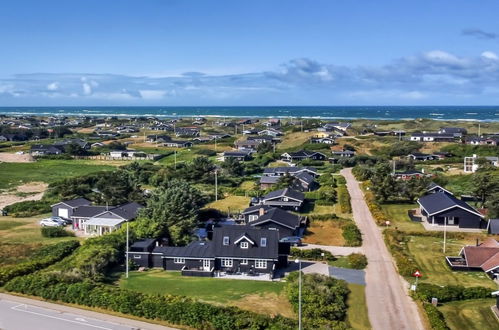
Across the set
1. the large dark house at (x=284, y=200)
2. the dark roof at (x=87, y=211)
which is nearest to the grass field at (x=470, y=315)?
the large dark house at (x=284, y=200)

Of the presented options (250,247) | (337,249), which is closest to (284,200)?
(337,249)

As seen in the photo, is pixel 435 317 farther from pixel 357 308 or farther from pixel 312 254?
pixel 312 254

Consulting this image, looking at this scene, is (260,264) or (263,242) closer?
(260,264)

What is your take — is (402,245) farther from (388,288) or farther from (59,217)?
(59,217)

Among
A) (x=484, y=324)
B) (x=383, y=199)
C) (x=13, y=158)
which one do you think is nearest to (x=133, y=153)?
(x=13, y=158)

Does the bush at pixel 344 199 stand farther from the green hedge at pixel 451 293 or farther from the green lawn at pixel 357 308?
the green hedge at pixel 451 293

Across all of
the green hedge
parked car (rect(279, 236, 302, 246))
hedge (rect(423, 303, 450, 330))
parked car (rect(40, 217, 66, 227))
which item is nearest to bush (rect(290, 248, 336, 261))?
parked car (rect(279, 236, 302, 246))
